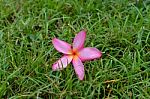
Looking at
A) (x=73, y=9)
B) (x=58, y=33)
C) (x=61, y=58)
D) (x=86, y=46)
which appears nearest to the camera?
(x=61, y=58)

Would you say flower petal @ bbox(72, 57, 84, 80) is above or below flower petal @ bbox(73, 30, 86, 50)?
below

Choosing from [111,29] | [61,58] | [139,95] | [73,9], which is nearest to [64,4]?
[73,9]

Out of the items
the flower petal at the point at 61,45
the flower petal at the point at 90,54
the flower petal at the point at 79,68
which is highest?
the flower petal at the point at 61,45

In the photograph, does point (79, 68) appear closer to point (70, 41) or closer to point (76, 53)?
point (76, 53)

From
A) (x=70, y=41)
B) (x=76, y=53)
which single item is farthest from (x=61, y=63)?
(x=70, y=41)

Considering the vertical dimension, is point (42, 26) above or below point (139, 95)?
above

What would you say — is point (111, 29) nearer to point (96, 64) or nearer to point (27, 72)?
point (96, 64)

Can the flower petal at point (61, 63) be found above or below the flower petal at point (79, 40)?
below
